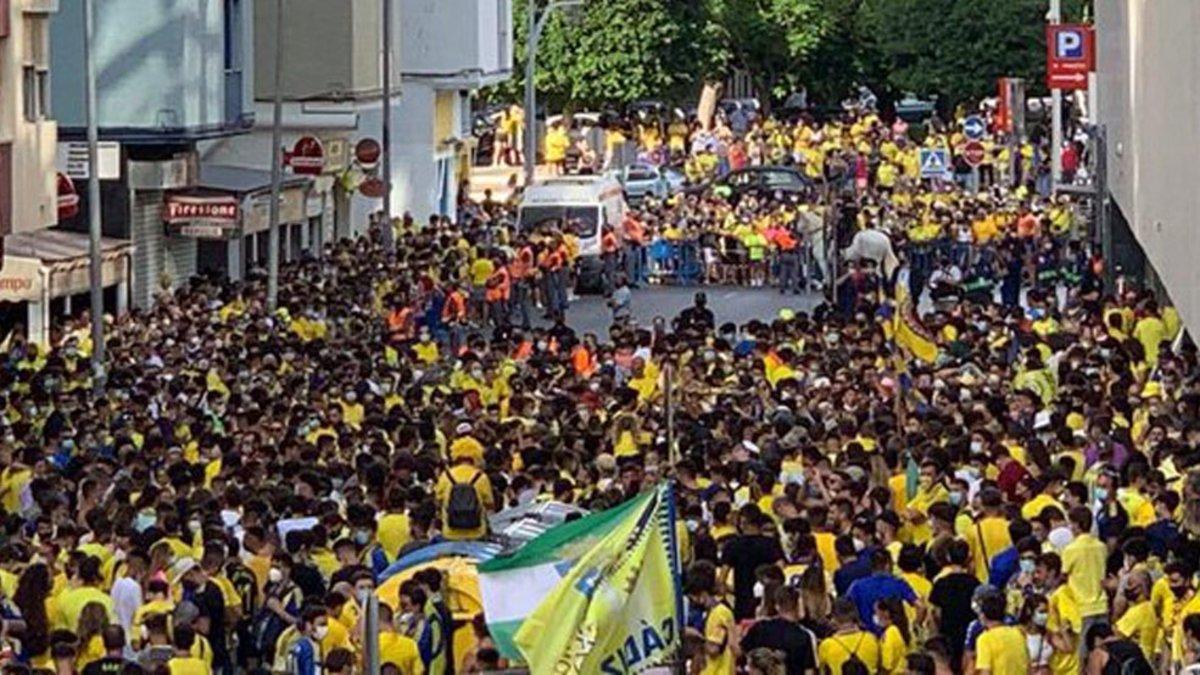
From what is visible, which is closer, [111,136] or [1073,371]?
[1073,371]

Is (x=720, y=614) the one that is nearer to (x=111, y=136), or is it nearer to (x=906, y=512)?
(x=906, y=512)

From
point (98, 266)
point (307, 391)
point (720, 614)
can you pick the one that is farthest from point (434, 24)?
point (720, 614)

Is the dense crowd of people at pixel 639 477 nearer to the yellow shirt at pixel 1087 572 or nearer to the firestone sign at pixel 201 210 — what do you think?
the yellow shirt at pixel 1087 572

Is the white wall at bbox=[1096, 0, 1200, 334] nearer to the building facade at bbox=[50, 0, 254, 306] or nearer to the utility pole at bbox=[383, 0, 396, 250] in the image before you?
the utility pole at bbox=[383, 0, 396, 250]

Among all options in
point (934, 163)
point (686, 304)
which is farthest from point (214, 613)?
point (934, 163)

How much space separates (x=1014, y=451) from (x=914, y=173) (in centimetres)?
4754

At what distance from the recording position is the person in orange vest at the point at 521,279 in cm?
4953

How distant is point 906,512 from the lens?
23188 millimetres

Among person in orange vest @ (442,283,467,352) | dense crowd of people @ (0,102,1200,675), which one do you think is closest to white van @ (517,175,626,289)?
person in orange vest @ (442,283,467,352)

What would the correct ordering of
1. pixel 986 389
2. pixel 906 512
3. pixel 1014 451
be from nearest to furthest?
pixel 906 512 < pixel 1014 451 < pixel 986 389

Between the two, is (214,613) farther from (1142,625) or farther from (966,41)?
(966,41)

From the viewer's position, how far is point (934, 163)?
63688 millimetres

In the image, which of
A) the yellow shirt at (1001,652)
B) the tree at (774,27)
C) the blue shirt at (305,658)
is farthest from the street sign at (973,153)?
the yellow shirt at (1001,652)

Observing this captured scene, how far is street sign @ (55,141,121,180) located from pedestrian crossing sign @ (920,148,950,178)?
65.8ft
